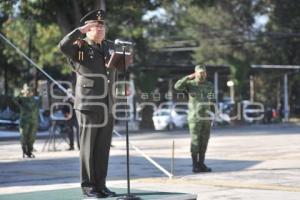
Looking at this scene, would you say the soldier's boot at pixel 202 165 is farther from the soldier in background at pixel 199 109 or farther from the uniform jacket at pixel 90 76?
the uniform jacket at pixel 90 76

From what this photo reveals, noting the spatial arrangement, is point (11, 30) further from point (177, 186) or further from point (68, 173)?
point (177, 186)

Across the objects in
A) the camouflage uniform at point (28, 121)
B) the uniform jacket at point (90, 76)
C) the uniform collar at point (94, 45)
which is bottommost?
the camouflage uniform at point (28, 121)

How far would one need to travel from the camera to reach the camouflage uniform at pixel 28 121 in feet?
64.6

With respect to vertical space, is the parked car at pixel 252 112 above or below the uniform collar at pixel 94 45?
below

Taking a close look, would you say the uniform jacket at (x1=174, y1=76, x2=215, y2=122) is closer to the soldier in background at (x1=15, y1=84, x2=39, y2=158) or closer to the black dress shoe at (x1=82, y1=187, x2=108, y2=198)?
the black dress shoe at (x1=82, y1=187, x2=108, y2=198)

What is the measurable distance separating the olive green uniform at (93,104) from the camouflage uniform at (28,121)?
37.1ft

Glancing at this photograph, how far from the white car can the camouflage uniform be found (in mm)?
24347

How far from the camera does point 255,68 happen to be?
53.2 m

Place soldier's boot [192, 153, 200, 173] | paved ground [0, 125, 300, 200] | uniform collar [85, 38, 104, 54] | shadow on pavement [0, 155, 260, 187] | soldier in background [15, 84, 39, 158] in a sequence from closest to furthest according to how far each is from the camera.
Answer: uniform collar [85, 38, 104, 54]
paved ground [0, 125, 300, 200]
shadow on pavement [0, 155, 260, 187]
soldier's boot [192, 153, 200, 173]
soldier in background [15, 84, 39, 158]

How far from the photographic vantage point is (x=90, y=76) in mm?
8484

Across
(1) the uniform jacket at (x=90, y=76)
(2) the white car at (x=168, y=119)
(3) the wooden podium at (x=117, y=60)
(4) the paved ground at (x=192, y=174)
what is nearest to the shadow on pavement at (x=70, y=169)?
(4) the paved ground at (x=192, y=174)

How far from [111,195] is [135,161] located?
8718 mm

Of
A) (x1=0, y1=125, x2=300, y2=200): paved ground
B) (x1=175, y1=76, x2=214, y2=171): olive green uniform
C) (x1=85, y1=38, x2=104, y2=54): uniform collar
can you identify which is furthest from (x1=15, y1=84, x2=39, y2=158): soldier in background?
(x1=85, y1=38, x2=104, y2=54): uniform collar

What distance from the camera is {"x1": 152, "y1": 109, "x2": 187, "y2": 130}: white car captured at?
44.4 meters
